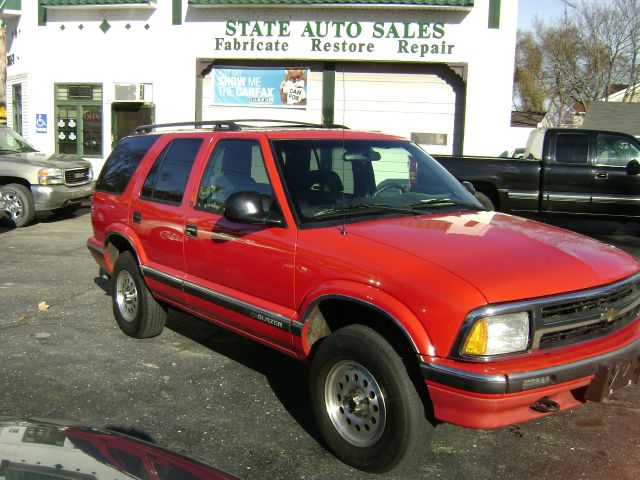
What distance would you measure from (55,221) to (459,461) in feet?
35.0

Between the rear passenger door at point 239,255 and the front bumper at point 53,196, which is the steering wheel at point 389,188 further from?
the front bumper at point 53,196

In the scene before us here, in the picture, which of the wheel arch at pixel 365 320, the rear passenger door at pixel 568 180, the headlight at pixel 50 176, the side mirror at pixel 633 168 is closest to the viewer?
the wheel arch at pixel 365 320

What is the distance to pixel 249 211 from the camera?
373 cm

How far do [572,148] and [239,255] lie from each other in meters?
8.12

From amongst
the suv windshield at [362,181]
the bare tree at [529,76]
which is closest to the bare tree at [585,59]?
the bare tree at [529,76]

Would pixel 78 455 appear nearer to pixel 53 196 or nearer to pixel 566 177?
pixel 566 177

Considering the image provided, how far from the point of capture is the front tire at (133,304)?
532 cm

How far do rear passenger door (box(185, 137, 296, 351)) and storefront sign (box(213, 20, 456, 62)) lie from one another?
1100 cm

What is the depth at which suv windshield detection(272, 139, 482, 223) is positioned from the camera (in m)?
3.91

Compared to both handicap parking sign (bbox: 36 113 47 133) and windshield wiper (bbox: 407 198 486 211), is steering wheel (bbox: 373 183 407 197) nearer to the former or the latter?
windshield wiper (bbox: 407 198 486 211)

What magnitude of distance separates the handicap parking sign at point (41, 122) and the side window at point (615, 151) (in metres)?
14.2

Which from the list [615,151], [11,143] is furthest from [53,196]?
[615,151]

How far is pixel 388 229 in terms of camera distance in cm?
359

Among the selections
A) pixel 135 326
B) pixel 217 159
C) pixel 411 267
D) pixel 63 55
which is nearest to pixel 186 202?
pixel 217 159
